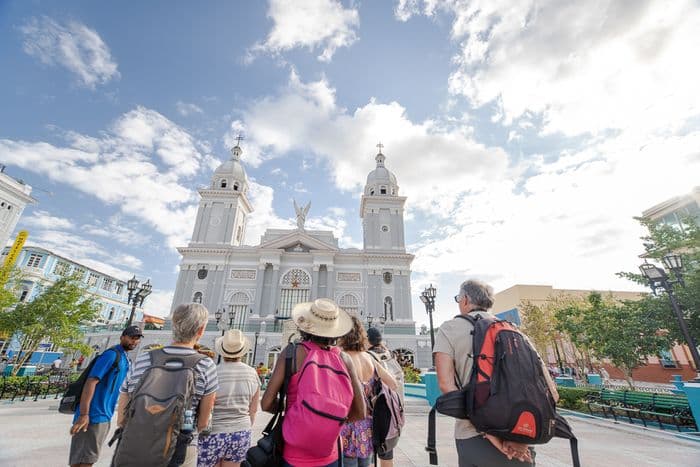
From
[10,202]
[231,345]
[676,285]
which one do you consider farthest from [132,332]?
[10,202]

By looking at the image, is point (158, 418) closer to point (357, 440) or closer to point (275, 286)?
point (357, 440)

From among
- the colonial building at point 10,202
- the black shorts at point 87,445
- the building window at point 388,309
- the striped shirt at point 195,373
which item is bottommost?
the black shorts at point 87,445

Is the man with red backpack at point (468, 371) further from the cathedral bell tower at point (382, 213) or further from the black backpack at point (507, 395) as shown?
the cathedral bell tower at point (382, 213)

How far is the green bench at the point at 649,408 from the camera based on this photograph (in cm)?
794

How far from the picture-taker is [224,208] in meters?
34.7

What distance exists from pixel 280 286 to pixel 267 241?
5254 mm

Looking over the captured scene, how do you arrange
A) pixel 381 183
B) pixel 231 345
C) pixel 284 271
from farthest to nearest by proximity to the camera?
pixel 381 183 < pixel 284 271 < pixel 231 345

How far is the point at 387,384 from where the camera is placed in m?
3.34

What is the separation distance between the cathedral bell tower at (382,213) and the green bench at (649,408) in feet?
77.3

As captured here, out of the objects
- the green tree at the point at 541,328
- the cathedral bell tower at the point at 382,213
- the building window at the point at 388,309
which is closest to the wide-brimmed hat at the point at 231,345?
the building window at the point at 388,309

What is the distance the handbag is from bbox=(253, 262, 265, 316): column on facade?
95.3 feet

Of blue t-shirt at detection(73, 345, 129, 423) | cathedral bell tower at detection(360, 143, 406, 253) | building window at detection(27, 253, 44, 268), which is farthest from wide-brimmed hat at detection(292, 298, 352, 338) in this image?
building window at detection(27, 253, 44, 268)

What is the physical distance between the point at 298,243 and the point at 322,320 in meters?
31.4

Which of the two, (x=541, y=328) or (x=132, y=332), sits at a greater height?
(x=541, y=328)
